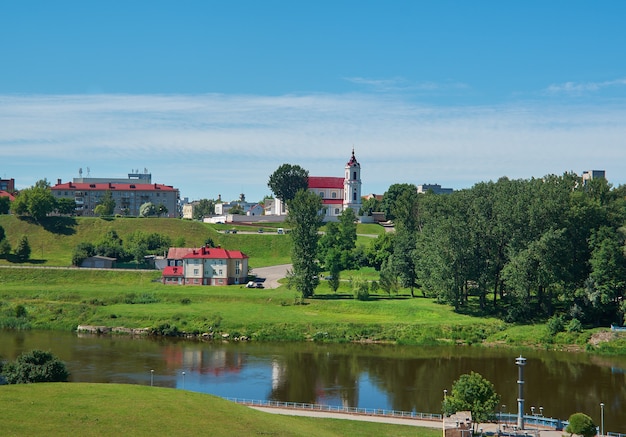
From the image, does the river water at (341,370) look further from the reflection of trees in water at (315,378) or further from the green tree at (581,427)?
the green tree at (581,427)

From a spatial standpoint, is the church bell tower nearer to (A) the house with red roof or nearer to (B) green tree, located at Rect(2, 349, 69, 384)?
(A) the house with red roof

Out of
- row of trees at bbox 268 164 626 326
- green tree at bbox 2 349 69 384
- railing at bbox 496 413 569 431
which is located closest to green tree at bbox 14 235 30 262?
row of trees at bbox 268 164 626 326

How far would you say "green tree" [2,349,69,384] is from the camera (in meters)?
46.0

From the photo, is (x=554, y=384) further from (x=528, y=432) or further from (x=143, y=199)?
(x=143, y=199)

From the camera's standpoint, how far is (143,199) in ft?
594

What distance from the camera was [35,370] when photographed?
46312mm

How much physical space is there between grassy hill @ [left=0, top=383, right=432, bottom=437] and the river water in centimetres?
985

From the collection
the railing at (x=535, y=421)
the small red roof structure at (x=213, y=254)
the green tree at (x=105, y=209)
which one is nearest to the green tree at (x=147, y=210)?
the green tree at (x=105, y=209)

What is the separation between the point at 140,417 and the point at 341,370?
28427mm

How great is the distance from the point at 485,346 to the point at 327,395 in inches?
1006

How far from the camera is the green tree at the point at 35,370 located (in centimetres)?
4603

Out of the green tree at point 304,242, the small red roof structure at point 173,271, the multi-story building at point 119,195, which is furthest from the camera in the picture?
the multi-story building at point 119,195

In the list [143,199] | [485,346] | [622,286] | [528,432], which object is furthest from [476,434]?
[143,199]

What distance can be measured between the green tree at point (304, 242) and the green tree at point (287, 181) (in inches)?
2802
